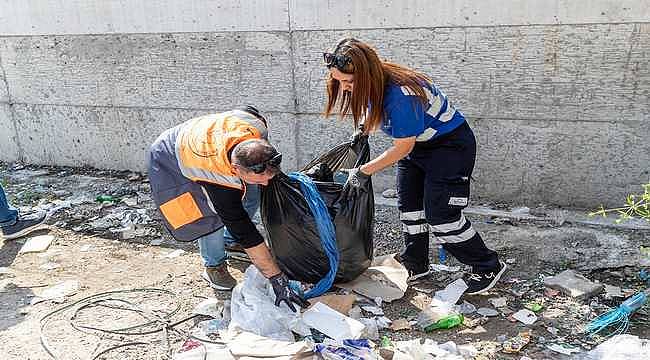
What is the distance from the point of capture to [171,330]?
2.84 meters

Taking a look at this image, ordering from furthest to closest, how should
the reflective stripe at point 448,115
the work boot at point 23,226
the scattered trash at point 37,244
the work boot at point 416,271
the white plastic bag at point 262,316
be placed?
the work boot at point 23,226, the scattered trash at point 37,244, the work boot at point 416,271, the reflective stripe at point 448,115, the white plastic bag at point 262,316

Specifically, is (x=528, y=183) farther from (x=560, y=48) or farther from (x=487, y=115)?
(x=560, y=48)

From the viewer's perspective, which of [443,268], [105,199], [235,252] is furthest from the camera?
[105,199]

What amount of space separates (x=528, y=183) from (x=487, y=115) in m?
0.55

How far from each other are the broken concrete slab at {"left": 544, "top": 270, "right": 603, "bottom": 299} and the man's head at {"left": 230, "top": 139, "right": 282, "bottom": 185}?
5.41 feet

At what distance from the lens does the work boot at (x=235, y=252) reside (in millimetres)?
3503

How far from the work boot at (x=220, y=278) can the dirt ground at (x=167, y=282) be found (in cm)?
7

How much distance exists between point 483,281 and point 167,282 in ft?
5.89

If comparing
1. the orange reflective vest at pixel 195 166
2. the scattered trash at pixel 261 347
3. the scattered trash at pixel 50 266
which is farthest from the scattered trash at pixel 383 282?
the scattered trash at pixel 50 266

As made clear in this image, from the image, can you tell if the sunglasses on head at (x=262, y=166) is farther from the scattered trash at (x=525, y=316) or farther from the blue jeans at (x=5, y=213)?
the blue jeans at (x=5, y=213)

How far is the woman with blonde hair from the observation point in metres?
2.48

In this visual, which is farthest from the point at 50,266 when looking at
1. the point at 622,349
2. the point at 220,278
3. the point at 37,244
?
the point at 622,349

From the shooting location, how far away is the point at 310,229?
2734 mm

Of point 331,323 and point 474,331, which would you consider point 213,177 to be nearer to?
point 331,323
